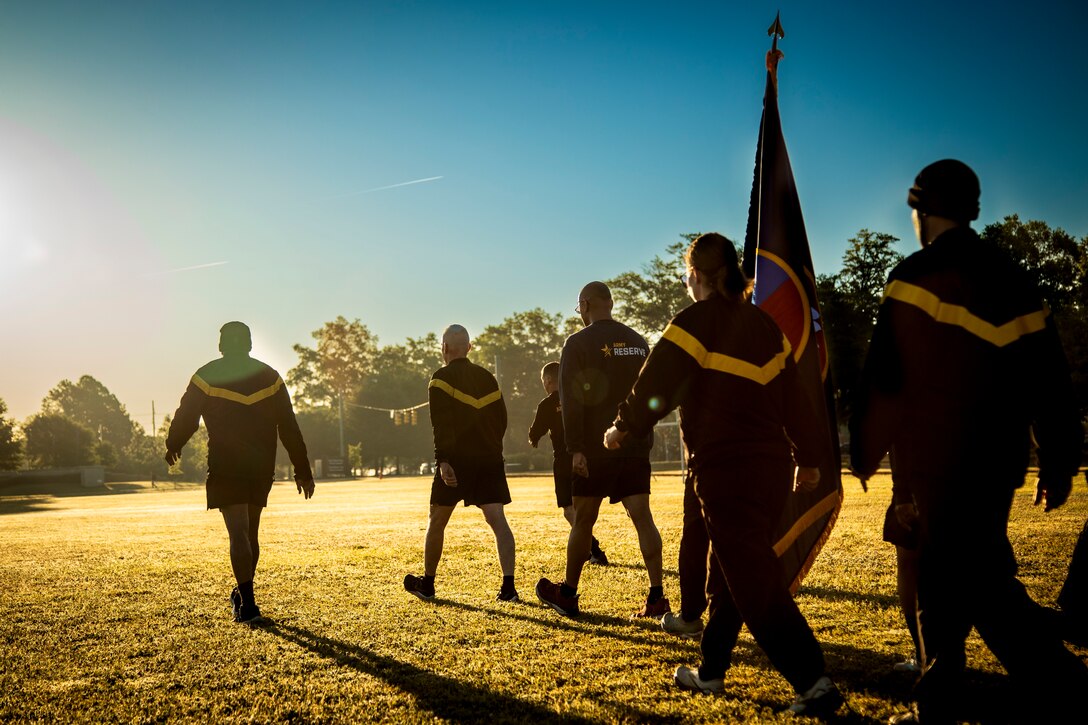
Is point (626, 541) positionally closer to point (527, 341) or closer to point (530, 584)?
point (530, 584)

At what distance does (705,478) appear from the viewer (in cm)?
346

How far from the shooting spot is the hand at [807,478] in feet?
11.8

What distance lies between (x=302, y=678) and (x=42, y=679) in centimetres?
145

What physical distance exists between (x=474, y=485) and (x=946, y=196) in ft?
14.4

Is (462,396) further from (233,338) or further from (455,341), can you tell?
(233,338)

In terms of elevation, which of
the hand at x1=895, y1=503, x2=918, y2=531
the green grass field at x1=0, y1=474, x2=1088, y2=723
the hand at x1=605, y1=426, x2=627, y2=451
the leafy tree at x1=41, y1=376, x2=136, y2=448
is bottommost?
the green grass field at x1=0, y1=474, x2=1088, y2=723

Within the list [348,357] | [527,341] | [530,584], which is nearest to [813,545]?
[530,584]

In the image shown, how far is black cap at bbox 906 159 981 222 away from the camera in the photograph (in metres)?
3.13

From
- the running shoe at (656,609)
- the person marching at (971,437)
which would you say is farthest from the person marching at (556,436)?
the person marching at (971,437)

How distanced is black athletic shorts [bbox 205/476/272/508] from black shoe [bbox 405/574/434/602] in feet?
4.35

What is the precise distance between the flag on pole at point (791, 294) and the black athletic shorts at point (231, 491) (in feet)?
12.5

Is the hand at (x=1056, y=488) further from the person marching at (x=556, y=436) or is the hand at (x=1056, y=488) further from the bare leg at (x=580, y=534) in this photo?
the person marching at (x=556, y=436)

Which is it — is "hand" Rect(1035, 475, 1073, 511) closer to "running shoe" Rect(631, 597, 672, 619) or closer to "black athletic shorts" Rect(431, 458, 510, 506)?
"running shoe" Rect(631, 597, 672, 619)

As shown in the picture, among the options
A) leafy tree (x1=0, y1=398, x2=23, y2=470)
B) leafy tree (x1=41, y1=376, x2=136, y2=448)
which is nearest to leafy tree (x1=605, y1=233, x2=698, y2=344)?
leafy tree (x1=0, y1=398, x2=23, y2=470)
